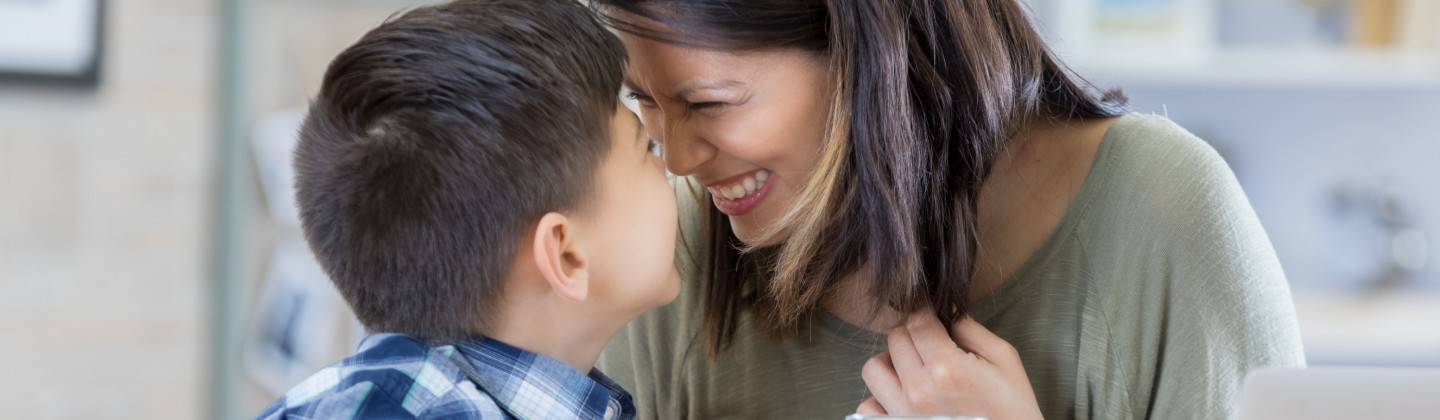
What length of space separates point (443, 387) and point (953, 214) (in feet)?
1.51

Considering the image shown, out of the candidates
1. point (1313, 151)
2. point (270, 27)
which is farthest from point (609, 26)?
point (1313, 151)

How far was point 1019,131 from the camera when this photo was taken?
4.26 feet

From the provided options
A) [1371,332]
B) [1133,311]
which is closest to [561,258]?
[1133,311]

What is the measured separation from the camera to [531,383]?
1090 millimetres

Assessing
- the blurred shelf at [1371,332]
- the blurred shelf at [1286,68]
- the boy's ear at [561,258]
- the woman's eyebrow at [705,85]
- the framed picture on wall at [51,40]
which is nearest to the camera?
the boy's ear at [561,258]

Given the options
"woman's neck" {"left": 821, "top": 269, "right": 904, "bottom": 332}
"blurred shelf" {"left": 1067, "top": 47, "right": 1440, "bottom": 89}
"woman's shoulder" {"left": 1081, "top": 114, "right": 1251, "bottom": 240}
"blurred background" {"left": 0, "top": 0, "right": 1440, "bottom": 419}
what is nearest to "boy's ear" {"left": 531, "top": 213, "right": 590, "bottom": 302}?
"woman's neck" {"left": 821, "top": 269, "right": 904, "bottom": 332}

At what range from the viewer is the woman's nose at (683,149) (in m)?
1.24

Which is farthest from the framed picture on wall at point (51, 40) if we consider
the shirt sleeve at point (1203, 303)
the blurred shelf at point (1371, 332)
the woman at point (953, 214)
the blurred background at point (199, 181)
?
the blurred shelf at point (1371, 332)

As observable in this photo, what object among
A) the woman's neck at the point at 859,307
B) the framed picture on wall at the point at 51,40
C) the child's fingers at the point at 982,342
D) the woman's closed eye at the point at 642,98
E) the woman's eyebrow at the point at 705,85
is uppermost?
the woman's eyebrow at the point at 705,85

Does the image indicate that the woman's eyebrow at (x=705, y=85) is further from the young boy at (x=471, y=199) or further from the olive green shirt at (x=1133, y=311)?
the olive green shirt at (x=1133, y=311)

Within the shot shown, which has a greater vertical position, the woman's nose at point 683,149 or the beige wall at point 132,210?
the woman's nose at point 683,149

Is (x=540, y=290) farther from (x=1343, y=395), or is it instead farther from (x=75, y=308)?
(x=75, y=308)

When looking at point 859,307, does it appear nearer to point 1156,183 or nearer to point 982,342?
point 982,342

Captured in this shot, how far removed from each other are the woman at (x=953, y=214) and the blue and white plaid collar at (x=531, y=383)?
0.21 metres
